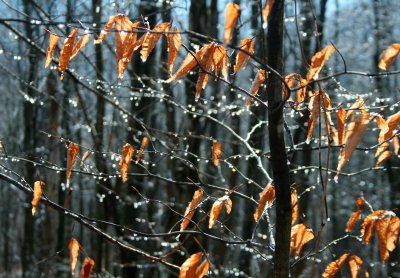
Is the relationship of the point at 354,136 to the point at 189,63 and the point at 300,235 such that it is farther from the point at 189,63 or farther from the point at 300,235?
the point at 300,235

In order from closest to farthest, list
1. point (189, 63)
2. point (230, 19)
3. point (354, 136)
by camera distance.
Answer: point (230, 19) < point (354, 136) < point (189, 63)

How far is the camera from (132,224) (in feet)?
27.2

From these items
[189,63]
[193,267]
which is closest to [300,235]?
[193,267]

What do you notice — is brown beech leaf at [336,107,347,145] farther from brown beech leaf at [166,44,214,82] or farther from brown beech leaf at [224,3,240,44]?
brown beech leaf at [224,3,240,44]

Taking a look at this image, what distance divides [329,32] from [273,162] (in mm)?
Answer: 17734

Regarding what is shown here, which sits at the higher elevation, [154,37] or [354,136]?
[154,37]

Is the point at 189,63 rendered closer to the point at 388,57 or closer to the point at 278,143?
the point at 278,143

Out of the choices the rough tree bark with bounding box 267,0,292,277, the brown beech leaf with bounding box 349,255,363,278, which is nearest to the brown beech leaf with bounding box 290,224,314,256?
the brown beech leaf with bounding box 349,255,363,278

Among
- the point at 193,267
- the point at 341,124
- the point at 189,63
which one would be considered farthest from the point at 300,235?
the point at 189,63

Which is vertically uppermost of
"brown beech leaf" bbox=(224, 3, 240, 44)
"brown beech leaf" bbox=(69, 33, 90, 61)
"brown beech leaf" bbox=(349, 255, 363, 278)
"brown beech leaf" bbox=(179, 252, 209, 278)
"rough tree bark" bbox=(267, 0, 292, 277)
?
"brown beech leaf" bbox=(69, 33, 90, 61)

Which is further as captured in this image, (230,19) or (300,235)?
(300,235)

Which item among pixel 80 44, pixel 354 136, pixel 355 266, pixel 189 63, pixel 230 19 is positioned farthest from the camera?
pixel 355 266

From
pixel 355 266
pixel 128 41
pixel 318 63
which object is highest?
pixel 128 41

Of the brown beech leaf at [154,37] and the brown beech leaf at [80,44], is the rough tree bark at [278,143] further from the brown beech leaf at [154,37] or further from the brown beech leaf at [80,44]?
the brown beech leaf at [80,44]
